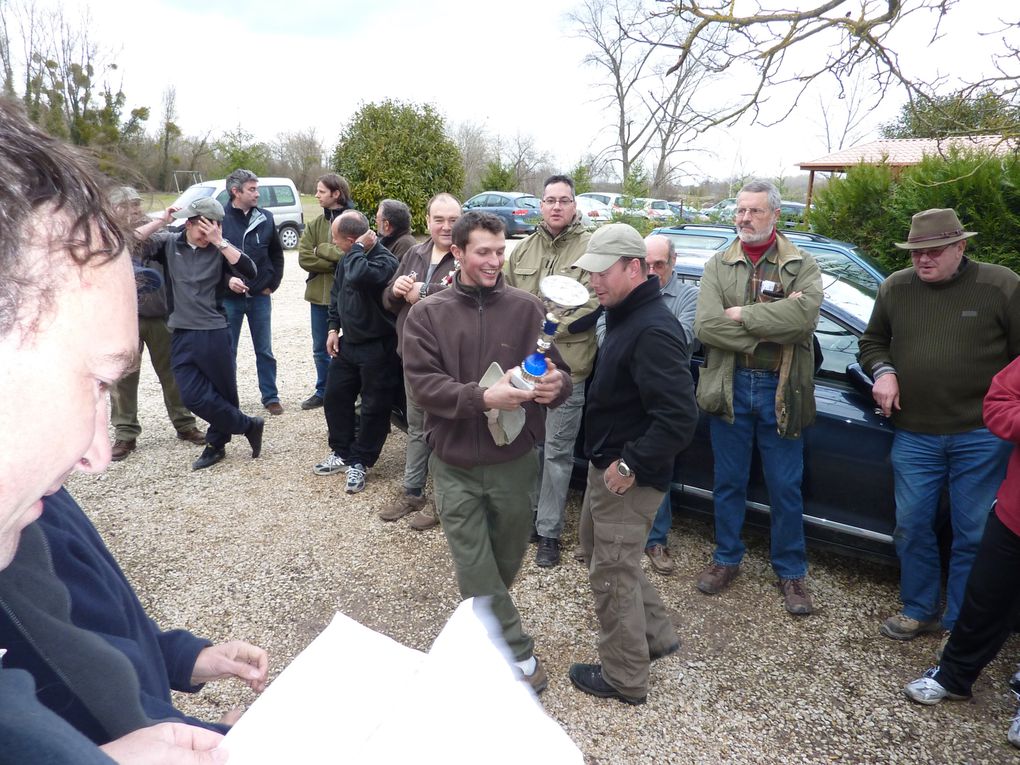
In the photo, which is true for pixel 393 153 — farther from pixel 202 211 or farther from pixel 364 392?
pixel 364 392

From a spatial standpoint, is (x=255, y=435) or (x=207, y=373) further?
(x=255, y=435)

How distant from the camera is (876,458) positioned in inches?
137

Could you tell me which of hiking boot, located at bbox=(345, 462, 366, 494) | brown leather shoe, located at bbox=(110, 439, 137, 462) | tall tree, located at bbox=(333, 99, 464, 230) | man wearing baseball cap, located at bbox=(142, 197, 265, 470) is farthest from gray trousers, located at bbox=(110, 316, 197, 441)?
tall tree, located at bbox=(333, 99, 464, 230)

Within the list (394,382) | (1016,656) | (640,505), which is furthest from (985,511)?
(394,382)

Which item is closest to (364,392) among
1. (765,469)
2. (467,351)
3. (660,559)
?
(467,351)

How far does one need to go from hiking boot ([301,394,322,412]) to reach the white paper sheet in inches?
234

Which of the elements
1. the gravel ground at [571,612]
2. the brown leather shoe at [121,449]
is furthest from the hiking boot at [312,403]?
the brown leather shoe at [121,449]

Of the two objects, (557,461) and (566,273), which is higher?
(566,273)

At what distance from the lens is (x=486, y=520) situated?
299 centimetres

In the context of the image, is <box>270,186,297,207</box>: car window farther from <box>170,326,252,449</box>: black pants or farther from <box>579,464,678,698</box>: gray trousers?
<box>579,464,678,698</box>: gray trousers

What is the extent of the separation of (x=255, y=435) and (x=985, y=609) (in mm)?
4810

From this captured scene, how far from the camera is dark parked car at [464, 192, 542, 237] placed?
20.8 m

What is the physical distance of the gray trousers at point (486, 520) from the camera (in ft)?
9.41

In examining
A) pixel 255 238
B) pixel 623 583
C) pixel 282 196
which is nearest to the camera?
pixel 623 583
